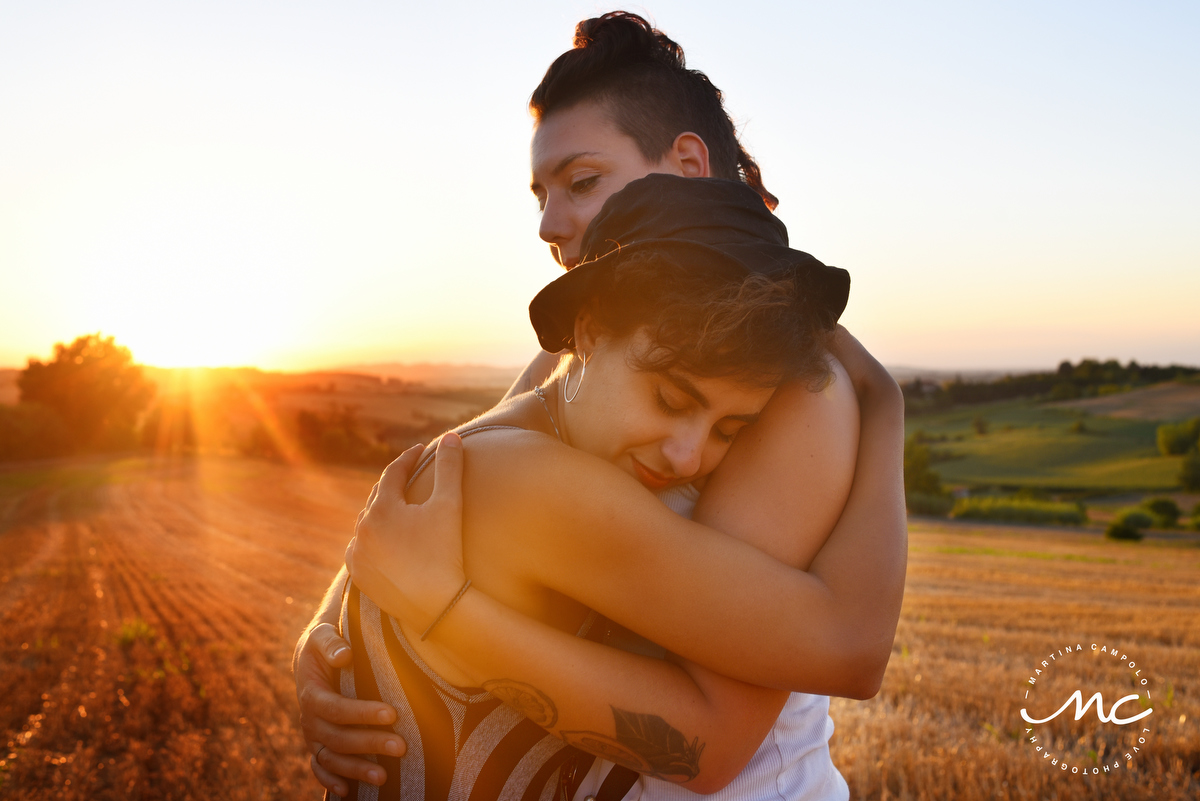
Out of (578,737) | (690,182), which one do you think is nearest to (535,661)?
(578,737)

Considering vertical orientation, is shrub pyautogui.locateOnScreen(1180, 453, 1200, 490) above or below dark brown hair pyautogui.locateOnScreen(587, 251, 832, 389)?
below

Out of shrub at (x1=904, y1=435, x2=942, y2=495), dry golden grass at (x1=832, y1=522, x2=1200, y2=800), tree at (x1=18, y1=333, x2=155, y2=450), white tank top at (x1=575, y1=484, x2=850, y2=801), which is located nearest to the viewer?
white tank top at (x1=575, y1=484, x2=850, y2=801)

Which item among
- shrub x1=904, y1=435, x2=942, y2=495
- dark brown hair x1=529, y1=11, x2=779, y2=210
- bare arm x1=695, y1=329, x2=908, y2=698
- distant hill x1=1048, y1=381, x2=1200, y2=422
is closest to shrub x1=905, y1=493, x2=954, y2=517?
shrub x1=904, y1=435, x2=942, y2=495

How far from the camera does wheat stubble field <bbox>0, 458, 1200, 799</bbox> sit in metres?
3.94

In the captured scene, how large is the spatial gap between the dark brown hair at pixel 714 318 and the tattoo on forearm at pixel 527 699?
706 mm

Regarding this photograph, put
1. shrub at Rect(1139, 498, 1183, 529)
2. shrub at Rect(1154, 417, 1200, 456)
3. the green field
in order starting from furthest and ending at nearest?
shrub at Rect(1154, 417, 1200, 456)
the green field
shrub at Rect(1139, 498, 1183, 529)

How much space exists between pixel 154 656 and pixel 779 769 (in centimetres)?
759

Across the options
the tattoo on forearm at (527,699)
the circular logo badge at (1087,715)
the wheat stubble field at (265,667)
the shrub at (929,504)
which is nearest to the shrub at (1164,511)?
the shrub at (929,504)

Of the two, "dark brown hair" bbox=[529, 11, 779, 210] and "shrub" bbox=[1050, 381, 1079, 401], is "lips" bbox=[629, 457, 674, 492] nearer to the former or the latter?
"dark brown hair" bbox=[529, 11, 779, 210]

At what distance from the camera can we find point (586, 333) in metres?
1.74

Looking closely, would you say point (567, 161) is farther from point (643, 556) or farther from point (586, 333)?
point (643, 556)

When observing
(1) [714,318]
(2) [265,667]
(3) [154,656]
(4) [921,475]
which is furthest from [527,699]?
(4) [921,475]

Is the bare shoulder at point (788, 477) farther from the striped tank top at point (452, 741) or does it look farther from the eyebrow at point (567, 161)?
the eyebrow at point (567, 161)

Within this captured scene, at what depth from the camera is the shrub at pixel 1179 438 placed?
175 feet
